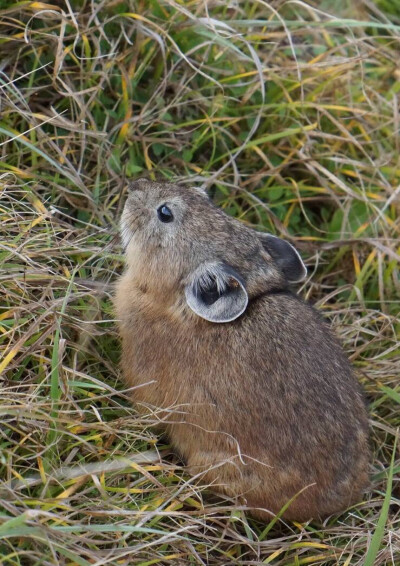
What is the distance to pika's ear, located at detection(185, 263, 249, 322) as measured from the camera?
4.91m

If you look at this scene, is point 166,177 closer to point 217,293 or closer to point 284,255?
point 284,255

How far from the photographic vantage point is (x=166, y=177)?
6449 mm

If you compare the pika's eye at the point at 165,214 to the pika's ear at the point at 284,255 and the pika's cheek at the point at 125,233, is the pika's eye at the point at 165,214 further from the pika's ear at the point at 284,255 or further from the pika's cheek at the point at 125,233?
the pika's ear at the point at 284,255

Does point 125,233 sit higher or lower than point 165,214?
lower

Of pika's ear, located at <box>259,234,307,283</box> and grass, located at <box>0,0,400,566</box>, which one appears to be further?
pika's ear, located at <box>259,234,307,283</box>

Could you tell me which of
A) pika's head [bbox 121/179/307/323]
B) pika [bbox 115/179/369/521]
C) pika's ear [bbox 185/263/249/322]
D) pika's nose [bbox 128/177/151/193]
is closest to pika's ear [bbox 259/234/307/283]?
pika's head [bbox 121/179/307/323]

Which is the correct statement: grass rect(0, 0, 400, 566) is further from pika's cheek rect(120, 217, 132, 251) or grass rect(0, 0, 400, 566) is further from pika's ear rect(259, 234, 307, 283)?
pika's ear rect(259, 234, 307, 283)

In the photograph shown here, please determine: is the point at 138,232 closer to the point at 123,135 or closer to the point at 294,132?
the point at 123,135

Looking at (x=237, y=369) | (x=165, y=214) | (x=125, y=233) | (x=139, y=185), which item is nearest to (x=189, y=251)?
(x=165, y=214)

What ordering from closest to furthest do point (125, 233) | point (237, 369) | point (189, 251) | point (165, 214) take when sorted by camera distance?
point (237, 369) → point (189, 251) → point (165, 214) → point (125, 233)

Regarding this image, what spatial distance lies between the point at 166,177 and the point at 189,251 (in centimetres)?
135

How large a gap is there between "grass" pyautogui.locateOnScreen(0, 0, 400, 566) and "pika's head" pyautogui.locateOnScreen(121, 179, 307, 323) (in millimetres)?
383

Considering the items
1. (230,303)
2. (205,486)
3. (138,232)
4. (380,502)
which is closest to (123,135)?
(138,232)

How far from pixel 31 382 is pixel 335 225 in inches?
124
